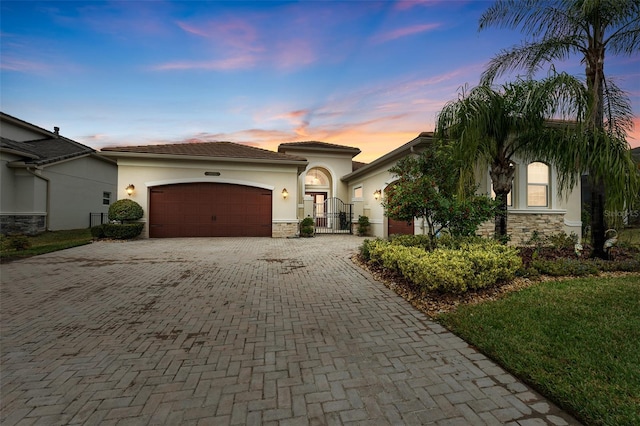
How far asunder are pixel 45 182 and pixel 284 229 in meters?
12.7

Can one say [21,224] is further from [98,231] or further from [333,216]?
[333,216]

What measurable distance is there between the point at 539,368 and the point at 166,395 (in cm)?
328

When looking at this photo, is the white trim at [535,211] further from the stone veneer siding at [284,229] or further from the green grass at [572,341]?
the stone veneer siding at [284,229]

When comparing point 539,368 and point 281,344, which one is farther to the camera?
point 281,344

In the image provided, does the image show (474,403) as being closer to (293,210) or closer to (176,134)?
(293,210)

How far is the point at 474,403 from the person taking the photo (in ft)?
6.84

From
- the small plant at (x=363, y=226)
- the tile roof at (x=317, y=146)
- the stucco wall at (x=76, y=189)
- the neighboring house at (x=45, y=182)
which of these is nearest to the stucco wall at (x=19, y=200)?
the neighboring house at (x=45, y=182)

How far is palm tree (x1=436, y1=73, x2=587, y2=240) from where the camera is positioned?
19.9 ft

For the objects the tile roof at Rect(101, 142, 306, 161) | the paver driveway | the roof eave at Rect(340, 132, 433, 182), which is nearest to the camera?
the paver driveway

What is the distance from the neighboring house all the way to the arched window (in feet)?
41.4

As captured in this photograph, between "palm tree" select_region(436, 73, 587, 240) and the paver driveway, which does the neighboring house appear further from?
"palm tree" select_region(436, 73, 587, 240)

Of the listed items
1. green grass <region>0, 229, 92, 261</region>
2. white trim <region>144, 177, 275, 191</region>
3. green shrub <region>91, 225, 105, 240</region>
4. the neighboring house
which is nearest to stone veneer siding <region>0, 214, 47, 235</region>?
the neighboring house

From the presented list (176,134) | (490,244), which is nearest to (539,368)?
(490,244)

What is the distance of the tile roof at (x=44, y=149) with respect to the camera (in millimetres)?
13455
